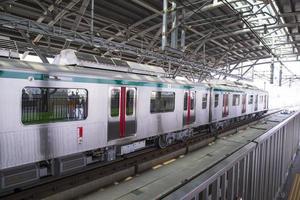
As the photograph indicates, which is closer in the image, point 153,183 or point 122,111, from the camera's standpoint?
point 153,183

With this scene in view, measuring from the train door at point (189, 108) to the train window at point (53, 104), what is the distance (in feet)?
17.5

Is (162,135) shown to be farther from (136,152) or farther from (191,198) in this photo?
(191,198)

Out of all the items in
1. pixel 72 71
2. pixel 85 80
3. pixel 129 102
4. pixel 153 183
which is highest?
pixel 72 71

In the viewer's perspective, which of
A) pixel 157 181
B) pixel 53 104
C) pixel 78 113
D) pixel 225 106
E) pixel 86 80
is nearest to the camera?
pixel 157 181

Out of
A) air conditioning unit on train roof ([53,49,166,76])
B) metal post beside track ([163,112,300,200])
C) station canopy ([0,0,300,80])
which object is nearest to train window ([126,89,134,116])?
air conditioning unit on train roof ([53,49,166,76])

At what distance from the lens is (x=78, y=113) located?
20.4 feet

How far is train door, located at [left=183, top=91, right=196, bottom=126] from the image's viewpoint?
35.2 ft

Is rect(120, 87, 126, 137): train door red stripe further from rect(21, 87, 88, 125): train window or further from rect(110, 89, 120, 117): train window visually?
rect(21, 87, 88, 125): train window

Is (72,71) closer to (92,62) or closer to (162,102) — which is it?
(92,62)

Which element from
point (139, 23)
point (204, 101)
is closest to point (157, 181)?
point (204, 101)

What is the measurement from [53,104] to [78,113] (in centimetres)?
74

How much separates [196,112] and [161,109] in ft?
10.2

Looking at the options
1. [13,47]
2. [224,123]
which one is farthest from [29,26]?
[224,123]

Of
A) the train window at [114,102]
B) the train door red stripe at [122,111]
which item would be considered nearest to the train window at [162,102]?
the train door red stripe at [122,111]
